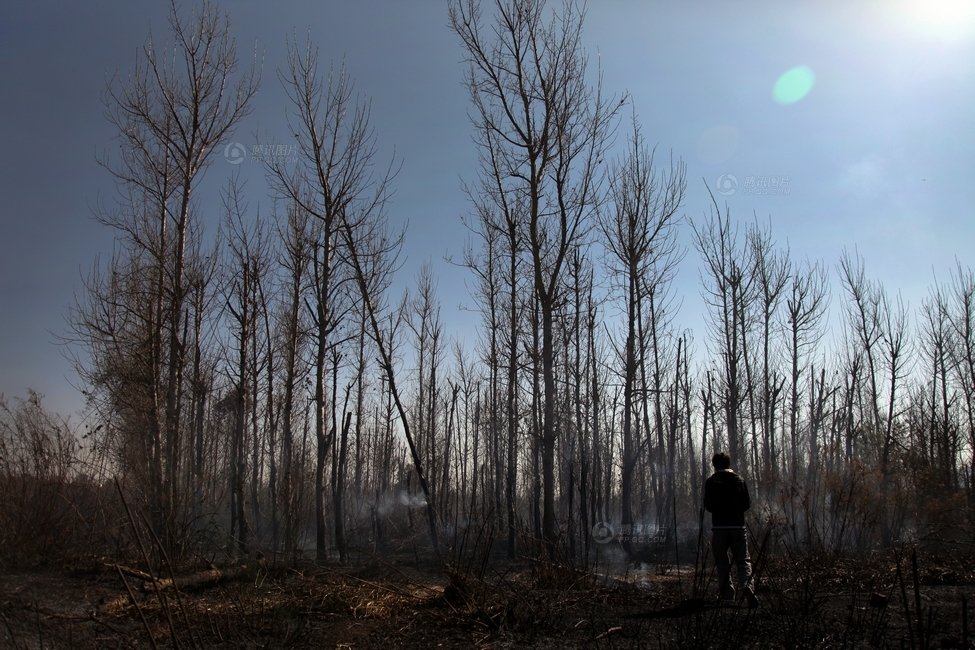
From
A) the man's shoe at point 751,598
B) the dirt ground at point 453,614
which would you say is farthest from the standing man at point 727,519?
the man's shoe at point 751,598

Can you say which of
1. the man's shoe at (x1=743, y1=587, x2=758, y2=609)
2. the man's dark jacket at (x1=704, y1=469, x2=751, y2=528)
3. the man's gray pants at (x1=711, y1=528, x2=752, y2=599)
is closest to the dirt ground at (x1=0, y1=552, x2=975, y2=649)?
the man's shoe at (x1=743, y1=587, x2=758, y2=609)

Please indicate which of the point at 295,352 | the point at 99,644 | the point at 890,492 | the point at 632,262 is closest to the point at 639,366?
the point at 632,262

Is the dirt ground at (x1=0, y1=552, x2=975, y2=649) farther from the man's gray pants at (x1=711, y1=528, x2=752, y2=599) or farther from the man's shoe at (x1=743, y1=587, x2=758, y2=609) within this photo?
the man's gray pants at (x1=711, y1=528, x2=752, y2=599)

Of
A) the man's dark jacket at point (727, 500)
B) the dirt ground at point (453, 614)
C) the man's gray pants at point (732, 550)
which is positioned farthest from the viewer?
the man's dark jacket at point (727, 500)

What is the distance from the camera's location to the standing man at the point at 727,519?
633 cm

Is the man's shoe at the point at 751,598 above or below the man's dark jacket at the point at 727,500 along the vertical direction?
below

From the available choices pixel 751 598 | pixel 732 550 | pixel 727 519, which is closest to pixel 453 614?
pixel 751 598

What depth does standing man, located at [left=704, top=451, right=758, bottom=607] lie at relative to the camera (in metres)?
6.33

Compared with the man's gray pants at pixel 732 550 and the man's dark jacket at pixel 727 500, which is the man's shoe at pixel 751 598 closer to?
the man's gray pants at pixel 732 550

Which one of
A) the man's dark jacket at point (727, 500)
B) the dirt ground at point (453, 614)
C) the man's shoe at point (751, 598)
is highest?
the man's dark jacket at point (727, 500)

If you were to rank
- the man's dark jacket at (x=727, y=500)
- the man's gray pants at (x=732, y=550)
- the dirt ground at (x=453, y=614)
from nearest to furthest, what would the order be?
1. the dirt ground at (x=453, y=614)
2. the man's gray pants at (x=732, y=550)
3. the man's dark jacket at (x=727, y=500)

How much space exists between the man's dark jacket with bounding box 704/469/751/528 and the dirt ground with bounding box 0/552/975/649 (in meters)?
0.76

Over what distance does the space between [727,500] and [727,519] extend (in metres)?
0.19

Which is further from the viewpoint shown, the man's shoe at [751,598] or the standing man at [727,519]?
the standing man at [727,519]
